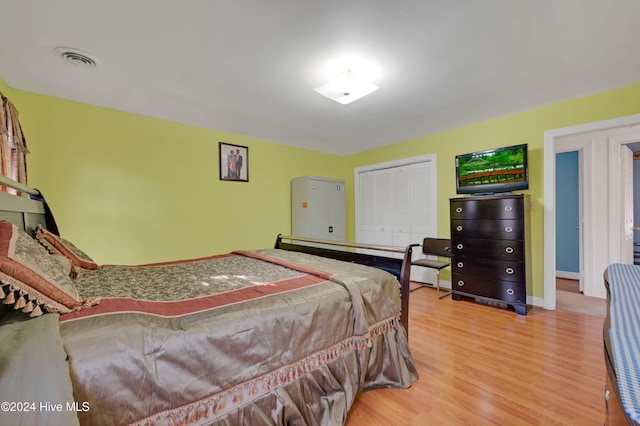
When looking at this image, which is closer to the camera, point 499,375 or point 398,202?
point 499,375

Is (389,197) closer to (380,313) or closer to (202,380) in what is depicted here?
(380,313)

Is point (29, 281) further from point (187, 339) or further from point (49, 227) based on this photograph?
point (49, 227)

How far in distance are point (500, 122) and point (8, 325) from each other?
4504 mm

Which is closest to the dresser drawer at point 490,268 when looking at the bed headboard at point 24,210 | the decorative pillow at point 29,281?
the decorative pillow at point 29,281

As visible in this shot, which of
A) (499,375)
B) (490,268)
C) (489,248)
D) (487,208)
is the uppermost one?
(487,208)

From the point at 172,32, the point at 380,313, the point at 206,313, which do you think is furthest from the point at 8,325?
the point at 172,32

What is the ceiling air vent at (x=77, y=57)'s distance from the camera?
196 cm

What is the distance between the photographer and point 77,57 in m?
2.04

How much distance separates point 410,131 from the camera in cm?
397

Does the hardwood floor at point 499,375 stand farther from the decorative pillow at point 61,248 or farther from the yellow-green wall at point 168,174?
the decorative pillow at point 61,248

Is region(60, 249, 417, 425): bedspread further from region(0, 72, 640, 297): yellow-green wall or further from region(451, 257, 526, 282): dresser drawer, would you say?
region(451, 257, 526, 282): dresser drawer

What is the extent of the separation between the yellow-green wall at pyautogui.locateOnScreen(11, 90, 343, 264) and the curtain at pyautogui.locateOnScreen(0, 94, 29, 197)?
1.35 ft

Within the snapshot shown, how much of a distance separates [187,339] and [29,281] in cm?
58

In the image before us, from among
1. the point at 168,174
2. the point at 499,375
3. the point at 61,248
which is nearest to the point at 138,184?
the point at 168,174
